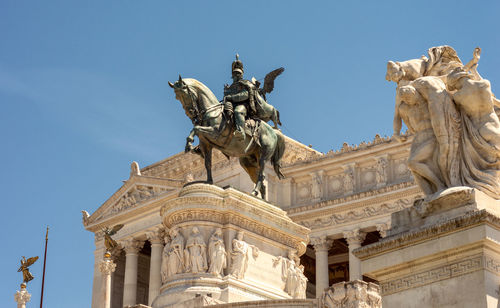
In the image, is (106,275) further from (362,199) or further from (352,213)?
(352,213)

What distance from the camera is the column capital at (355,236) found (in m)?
49.5

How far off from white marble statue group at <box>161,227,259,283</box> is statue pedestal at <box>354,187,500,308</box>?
35.7 feet

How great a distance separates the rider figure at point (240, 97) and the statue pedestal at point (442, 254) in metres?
13.0

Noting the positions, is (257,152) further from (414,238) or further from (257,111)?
(414,238)

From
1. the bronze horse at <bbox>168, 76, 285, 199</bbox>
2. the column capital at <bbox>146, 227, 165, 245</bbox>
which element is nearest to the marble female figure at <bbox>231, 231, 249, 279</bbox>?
the bronze horse at <bbox>168, 76, 285, 199</bbox>

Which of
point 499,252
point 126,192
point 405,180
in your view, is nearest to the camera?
point 499,252

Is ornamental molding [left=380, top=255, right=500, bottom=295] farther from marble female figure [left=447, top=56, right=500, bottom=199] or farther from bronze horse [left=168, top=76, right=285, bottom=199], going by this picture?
→ bronze horse [left=168, top=76, right=285, bottom=199]

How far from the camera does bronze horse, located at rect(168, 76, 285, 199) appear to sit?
23562mm

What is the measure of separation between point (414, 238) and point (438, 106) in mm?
1617

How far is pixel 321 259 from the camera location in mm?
50219

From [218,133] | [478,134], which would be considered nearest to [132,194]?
[218,133]

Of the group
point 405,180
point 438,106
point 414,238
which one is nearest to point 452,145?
point 438,106

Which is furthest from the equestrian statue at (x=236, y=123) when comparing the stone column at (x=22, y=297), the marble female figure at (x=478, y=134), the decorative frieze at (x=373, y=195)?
the decorative frieze at (x=373, y=195)

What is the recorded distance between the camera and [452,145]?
10.6 metres
